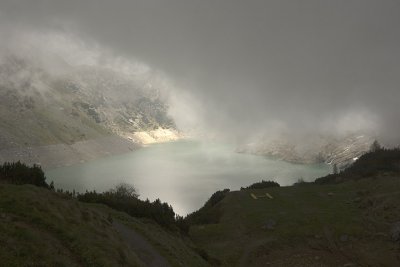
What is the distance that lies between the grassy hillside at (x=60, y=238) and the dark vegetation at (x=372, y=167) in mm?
63655

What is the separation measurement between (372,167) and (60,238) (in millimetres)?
85084

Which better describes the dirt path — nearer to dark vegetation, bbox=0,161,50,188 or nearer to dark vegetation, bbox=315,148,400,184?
dark vegetation, bbox=0,161,50,188

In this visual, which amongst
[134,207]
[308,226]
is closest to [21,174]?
[134,207]

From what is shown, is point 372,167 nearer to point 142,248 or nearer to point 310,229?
point 310,229

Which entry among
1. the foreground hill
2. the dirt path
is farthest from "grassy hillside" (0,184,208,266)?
the foreground hill

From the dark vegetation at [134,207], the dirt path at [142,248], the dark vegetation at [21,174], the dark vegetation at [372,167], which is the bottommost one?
the dirt path at [142,248]

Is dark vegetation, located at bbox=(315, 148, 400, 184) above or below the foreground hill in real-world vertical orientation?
above

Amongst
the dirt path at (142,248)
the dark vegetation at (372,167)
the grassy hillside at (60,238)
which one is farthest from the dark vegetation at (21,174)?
the dark vegetation at (372,167)

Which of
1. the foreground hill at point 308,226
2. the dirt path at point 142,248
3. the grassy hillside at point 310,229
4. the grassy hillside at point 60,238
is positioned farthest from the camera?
the foreground hill at point 308,226

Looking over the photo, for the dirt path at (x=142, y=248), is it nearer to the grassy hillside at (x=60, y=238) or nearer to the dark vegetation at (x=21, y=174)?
the grassy hillside at (x=60, y=238)

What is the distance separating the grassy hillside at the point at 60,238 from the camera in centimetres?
1928

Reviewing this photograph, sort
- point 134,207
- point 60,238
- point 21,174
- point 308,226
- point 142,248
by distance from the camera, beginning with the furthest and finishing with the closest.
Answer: point 308,226
point 134,207
point 21,174
point 142,248
point 60,238

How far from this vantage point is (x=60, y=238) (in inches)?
898

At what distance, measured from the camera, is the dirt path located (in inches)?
1151
